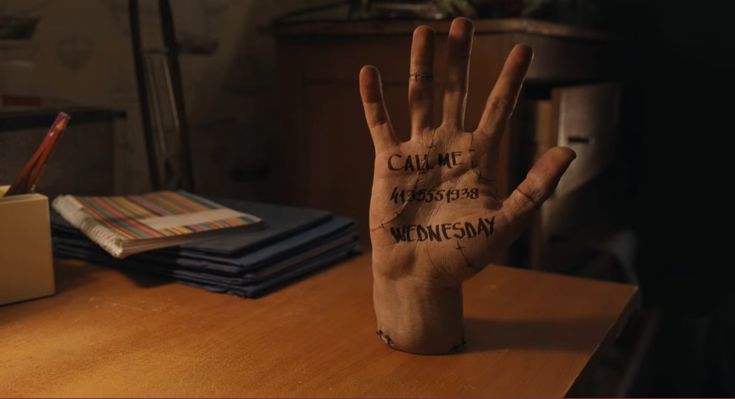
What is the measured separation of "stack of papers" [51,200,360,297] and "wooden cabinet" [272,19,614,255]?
33 centimetres

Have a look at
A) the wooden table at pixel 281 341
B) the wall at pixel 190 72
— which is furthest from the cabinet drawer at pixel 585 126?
the wall at pixel 190 72

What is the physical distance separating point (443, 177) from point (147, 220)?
1.54ft

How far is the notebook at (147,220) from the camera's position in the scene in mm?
899

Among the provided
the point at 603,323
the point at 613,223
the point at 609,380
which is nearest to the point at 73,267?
the point at 603,323

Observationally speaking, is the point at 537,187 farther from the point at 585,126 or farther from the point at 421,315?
the point at 585,126

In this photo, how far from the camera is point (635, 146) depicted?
2.20 meters

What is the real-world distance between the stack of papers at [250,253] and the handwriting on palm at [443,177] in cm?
24

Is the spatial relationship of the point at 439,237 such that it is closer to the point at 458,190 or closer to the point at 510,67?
the point at 458,190

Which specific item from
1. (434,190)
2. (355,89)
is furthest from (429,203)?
(355,89)

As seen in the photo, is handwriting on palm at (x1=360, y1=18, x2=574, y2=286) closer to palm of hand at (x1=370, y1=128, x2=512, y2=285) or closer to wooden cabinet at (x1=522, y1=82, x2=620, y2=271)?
palm of hand at (x1=370, y1=128, x2=512, y2=285)

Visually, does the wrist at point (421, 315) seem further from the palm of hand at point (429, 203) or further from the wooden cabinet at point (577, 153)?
the wooden cabinet at point (577, 153)

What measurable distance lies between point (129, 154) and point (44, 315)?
62 cm

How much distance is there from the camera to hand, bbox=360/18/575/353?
2.25 ft

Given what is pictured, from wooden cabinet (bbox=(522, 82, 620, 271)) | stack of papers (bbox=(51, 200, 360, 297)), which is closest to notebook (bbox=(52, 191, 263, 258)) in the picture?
stack of papers (bbox=(51, 200, 360, 297))
